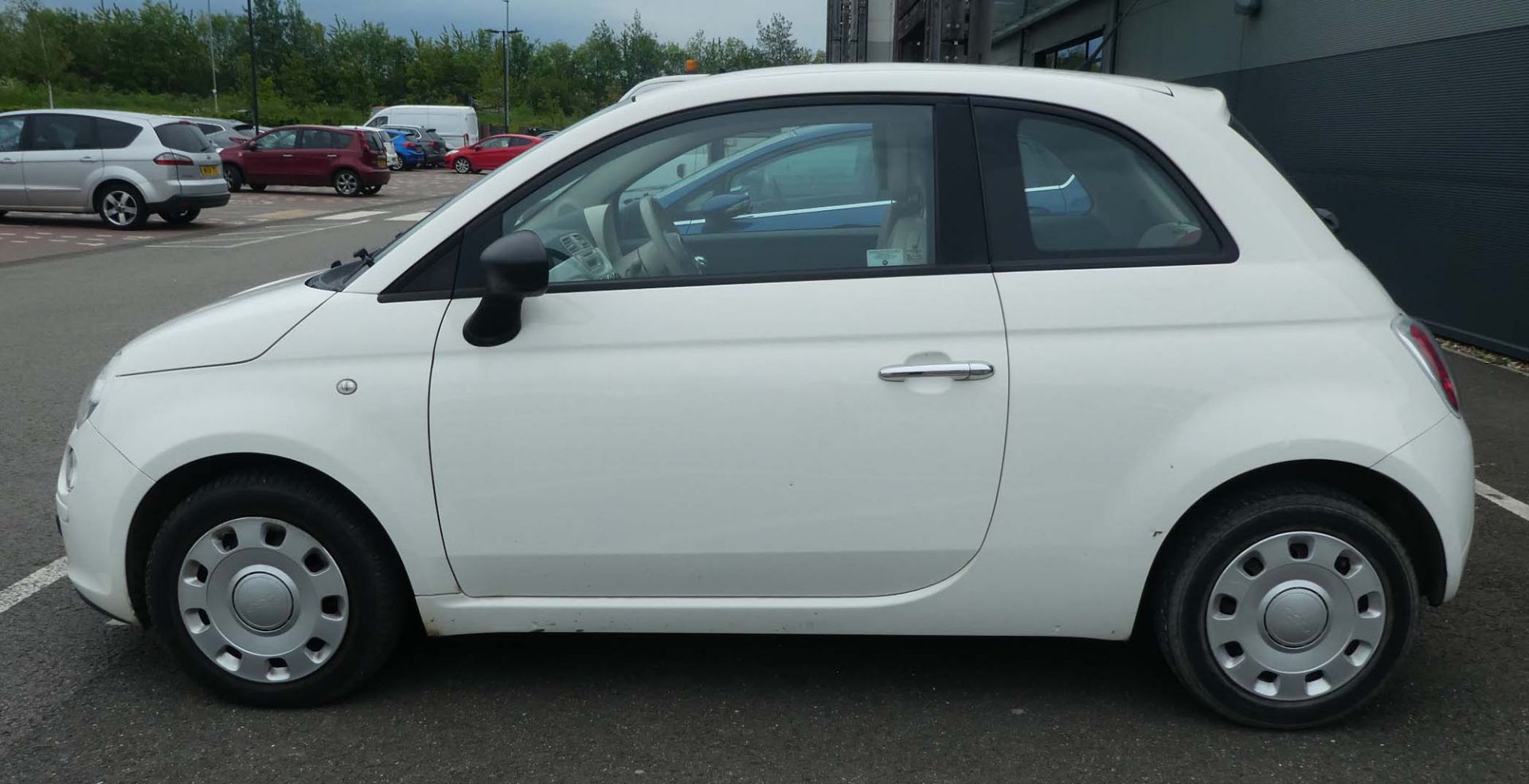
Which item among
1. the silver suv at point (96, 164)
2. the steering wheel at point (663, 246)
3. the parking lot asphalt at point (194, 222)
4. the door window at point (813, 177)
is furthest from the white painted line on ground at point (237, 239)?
the door window at point (813, 177)

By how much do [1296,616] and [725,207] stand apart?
1751 millimetres

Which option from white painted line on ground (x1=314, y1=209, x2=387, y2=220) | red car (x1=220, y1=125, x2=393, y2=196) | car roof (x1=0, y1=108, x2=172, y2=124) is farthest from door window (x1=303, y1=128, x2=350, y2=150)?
car roof (x1=0, y1=108, x2=172, y2=124)

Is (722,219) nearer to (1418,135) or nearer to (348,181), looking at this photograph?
(1418,135)

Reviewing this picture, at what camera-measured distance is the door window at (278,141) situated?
29.8 m

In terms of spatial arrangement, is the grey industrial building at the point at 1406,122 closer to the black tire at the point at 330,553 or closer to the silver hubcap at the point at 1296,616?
the silver hubcap at the point at 1296,616

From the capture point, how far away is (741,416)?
303 cm

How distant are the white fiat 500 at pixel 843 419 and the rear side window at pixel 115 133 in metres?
17.4

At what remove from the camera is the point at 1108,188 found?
3.15 meters

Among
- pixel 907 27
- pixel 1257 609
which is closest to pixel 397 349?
pixel 1257 609

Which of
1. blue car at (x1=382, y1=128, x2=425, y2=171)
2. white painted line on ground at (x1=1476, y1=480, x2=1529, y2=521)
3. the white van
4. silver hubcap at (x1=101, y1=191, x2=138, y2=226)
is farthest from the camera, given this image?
the white van

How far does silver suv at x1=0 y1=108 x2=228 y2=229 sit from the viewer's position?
18562 millimetres

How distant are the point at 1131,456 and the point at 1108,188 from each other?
0.67m

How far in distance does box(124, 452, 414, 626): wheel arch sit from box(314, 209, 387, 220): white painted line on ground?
20.6m

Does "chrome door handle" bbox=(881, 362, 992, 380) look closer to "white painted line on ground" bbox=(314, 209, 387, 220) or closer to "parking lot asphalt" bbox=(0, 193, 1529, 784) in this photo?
"parking lot asphalt" bbox=(0, 193, 1529, 784)
